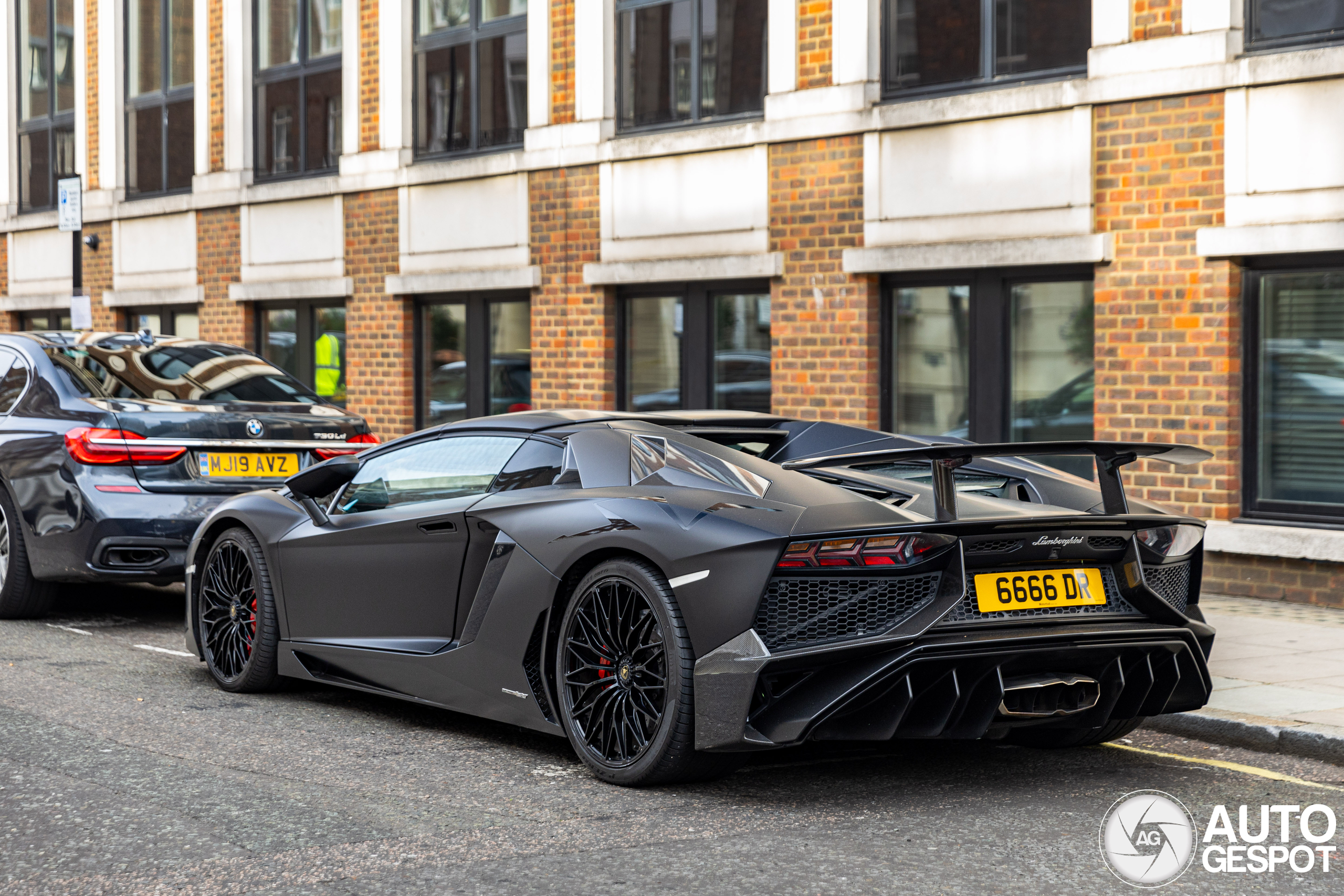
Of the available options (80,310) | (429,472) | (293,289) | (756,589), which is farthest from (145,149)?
(756,589)

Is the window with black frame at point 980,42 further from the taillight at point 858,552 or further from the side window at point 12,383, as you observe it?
the taillight at point 858,552

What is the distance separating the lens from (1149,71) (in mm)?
10156

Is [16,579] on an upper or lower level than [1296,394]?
lower

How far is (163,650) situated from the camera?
798 cm

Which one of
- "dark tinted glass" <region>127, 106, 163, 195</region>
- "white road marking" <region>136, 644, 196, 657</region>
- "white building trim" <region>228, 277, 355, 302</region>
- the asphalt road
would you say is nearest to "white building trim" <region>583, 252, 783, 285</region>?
"white building trim" <region>228, 277, 355, 302</region>

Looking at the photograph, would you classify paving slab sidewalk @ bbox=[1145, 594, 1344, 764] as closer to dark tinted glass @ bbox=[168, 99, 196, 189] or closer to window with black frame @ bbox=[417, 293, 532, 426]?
window with black frame @ bbox=[417, 293, 532, 426]

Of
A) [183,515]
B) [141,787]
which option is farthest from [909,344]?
[141,787]

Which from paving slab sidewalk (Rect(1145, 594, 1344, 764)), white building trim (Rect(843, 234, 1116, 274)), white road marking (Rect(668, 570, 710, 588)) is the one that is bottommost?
paving slab sidewalk (Rect(1145, 594, 1344, 764))

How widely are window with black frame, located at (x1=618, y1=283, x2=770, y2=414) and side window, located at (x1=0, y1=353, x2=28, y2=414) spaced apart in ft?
17.9

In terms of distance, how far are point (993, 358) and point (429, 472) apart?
604 centimetres

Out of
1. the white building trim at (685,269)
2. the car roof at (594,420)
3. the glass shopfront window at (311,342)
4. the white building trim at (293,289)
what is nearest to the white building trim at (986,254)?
the white building trim at (685,269)

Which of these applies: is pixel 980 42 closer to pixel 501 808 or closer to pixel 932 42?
pixel 932 42

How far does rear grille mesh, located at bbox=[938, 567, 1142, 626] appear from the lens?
478 centimetres

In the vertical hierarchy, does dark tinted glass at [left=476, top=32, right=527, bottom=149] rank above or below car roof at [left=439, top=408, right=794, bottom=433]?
above
